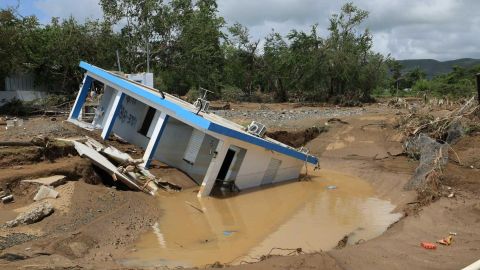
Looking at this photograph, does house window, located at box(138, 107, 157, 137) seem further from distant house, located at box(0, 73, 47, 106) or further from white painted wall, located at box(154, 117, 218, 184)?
distant house, located at box(0, 73, 47, 106)

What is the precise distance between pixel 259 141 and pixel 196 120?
85.8 inches

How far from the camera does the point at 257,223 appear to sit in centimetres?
1157

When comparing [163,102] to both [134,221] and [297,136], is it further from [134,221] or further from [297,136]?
[297,136]

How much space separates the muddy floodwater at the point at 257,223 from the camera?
8.85 m

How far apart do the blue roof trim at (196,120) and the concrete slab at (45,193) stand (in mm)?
3992

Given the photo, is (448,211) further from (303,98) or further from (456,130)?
(303,98)

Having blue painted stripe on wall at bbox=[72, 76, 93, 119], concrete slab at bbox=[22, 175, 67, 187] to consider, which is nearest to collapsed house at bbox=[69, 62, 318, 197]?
blue painted stripe on wall at bbox=[72, 76, 93, 119]

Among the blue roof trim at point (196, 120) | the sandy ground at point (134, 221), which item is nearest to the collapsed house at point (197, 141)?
the blue roof trim at point (196, 120)

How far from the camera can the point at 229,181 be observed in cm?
1420

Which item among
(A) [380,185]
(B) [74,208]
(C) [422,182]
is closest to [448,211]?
(C) [422,182]

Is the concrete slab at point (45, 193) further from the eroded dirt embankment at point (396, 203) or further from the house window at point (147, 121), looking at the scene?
the house window at point (147, 121)

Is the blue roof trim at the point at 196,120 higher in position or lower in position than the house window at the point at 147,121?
higher

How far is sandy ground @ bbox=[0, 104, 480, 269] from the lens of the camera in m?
6.96

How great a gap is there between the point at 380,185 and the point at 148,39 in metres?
23.4
